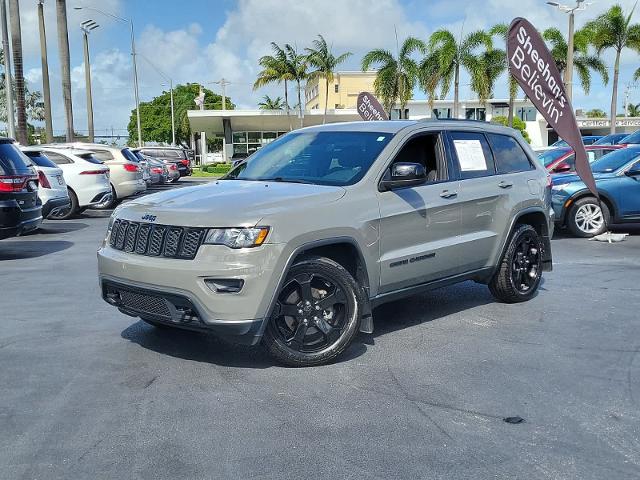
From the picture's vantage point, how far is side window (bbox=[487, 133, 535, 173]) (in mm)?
6766

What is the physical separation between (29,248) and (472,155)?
8001 mm

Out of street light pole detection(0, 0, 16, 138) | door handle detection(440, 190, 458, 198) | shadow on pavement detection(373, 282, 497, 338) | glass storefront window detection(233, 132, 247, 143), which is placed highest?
street light pole detection(0, 0, 16, 138)

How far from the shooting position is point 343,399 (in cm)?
434

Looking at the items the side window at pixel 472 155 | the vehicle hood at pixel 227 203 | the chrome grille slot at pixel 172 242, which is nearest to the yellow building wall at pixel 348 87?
the side window at pixel 472 155

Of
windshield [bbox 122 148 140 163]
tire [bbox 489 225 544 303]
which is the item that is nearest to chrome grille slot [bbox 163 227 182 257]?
tire [bbox 489 225 544 303]

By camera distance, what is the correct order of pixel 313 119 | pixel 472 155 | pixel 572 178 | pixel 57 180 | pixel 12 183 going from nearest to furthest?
pixel 472 155
pixel 12 183
pixel 572 178
pixel 57 180
pixel 313 119

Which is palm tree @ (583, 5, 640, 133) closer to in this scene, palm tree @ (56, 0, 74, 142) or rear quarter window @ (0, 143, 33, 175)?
palm tree @ (56, 0, 74, 142)

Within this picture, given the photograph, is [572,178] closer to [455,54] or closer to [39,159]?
[39,159]

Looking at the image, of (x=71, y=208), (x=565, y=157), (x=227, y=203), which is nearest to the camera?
(x=227, y=203)

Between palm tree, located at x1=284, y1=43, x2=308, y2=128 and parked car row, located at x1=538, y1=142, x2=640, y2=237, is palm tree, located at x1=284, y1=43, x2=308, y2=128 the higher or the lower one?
the higher one

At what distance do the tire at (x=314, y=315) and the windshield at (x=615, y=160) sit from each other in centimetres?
873

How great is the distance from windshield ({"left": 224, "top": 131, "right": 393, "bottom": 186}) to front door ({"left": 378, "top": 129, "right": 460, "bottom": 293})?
27cm

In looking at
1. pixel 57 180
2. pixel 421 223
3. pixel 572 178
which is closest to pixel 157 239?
pixel 421 223

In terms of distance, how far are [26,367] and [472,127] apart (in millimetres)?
4397
